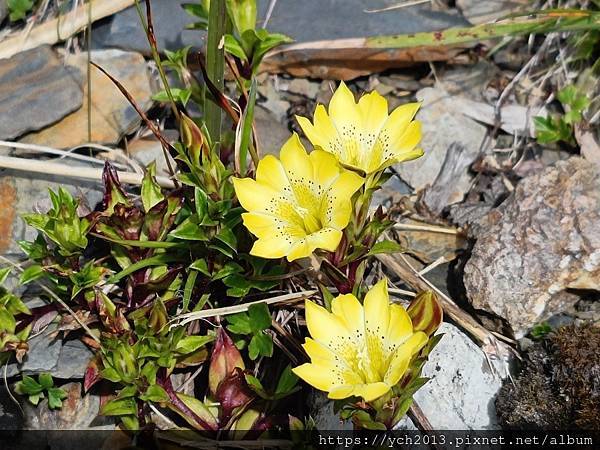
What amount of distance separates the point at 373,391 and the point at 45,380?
4.20ft

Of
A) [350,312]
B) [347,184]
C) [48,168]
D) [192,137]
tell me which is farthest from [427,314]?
[48,168]

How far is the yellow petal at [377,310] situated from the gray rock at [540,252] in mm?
698

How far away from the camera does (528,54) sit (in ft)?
12.8

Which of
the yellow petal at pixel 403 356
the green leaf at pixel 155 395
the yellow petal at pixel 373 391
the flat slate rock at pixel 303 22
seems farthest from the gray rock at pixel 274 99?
the yellow petal at pixel 373 391

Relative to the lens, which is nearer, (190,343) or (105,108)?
(190,343)

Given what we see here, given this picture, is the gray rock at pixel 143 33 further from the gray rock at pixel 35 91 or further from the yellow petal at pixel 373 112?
the yellow petal at pixel 373 112

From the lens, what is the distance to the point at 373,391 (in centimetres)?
213

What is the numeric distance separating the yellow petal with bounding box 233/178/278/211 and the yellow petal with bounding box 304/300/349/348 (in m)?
0.37

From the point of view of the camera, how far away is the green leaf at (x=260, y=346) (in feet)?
9.04

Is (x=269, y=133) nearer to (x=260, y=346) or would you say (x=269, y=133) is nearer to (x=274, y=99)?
(x=274, y=99)

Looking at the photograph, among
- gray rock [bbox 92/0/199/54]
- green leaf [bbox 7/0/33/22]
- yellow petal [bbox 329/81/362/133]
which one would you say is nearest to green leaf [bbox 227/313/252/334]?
yellow petal [bbox 329/81/362/133]

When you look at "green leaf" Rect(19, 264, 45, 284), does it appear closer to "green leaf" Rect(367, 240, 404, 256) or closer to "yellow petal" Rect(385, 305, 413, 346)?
"green leaf" Rect(367, 240, 404, 256)

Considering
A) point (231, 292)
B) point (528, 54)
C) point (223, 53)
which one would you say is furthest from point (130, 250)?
point (528, 54)

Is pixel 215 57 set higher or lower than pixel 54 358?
higher
